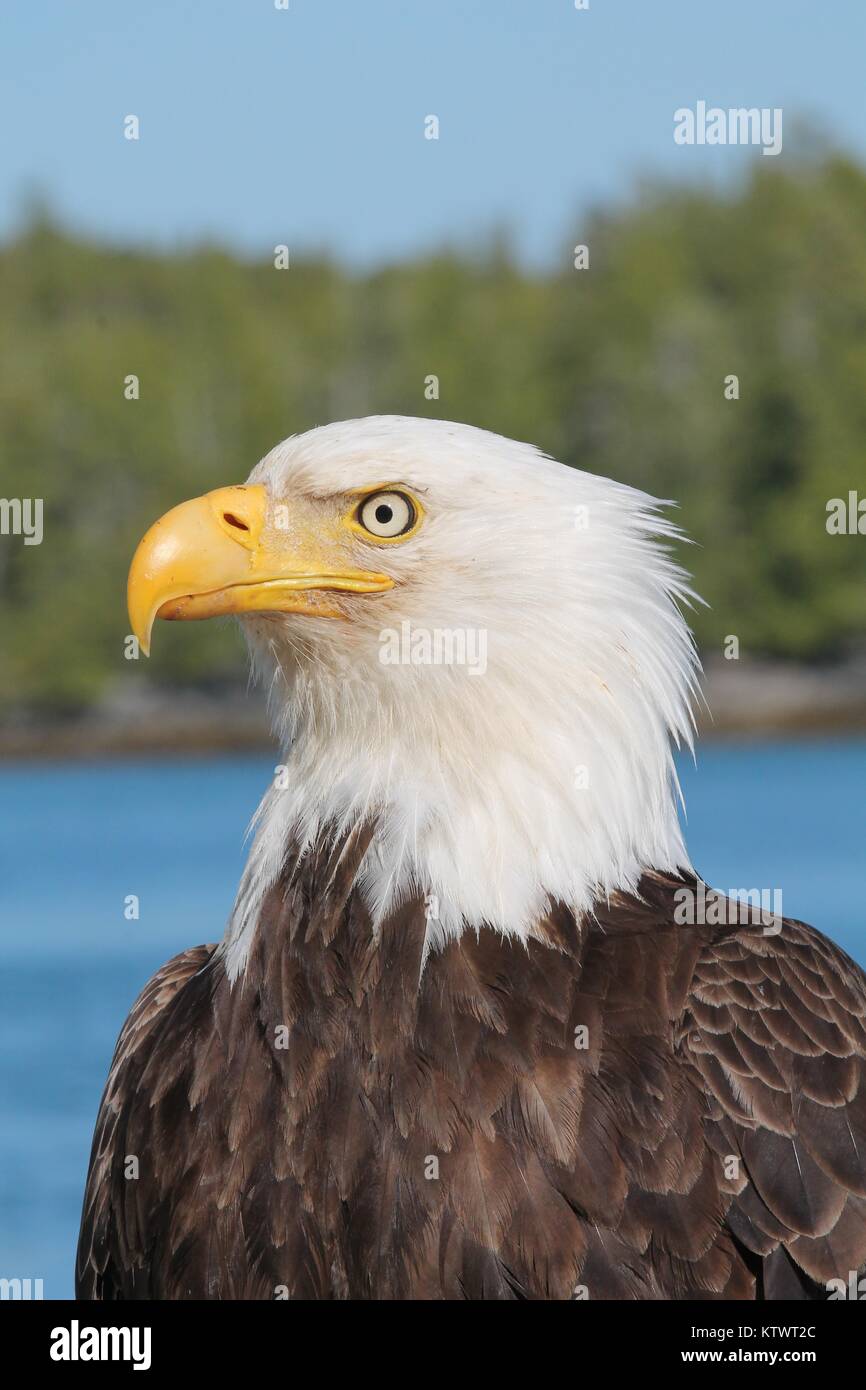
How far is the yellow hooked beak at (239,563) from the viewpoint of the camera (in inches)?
167

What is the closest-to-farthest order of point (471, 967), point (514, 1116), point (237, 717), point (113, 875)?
point (514, 1116) < point (471, 967) < point (113, 875) < point (237, 717)

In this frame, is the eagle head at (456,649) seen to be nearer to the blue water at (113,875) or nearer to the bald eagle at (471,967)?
the bald eagle at (471,967)

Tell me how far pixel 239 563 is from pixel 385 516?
1.11 ft

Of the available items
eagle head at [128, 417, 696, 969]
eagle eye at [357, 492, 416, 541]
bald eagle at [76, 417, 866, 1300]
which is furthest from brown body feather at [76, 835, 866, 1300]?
eagle eye at [357, 492, 416, 541]

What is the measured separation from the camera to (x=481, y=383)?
171 feet

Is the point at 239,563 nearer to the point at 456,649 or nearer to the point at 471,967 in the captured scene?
the point at 456,649

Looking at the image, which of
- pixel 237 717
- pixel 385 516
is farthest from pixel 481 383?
pixel 385 516

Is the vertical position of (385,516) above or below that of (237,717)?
below

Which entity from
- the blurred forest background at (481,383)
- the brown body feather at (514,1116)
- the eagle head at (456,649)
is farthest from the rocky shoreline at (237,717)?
the brown body feather at (514,1116)

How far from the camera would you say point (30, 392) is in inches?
1879

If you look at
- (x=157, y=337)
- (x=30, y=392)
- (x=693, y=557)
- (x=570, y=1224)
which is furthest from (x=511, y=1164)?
(x=157, y=337)

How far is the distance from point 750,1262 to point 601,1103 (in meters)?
0.44

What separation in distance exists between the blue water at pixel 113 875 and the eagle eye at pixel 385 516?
6898mm

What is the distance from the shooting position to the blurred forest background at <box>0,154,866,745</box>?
1706 inches
